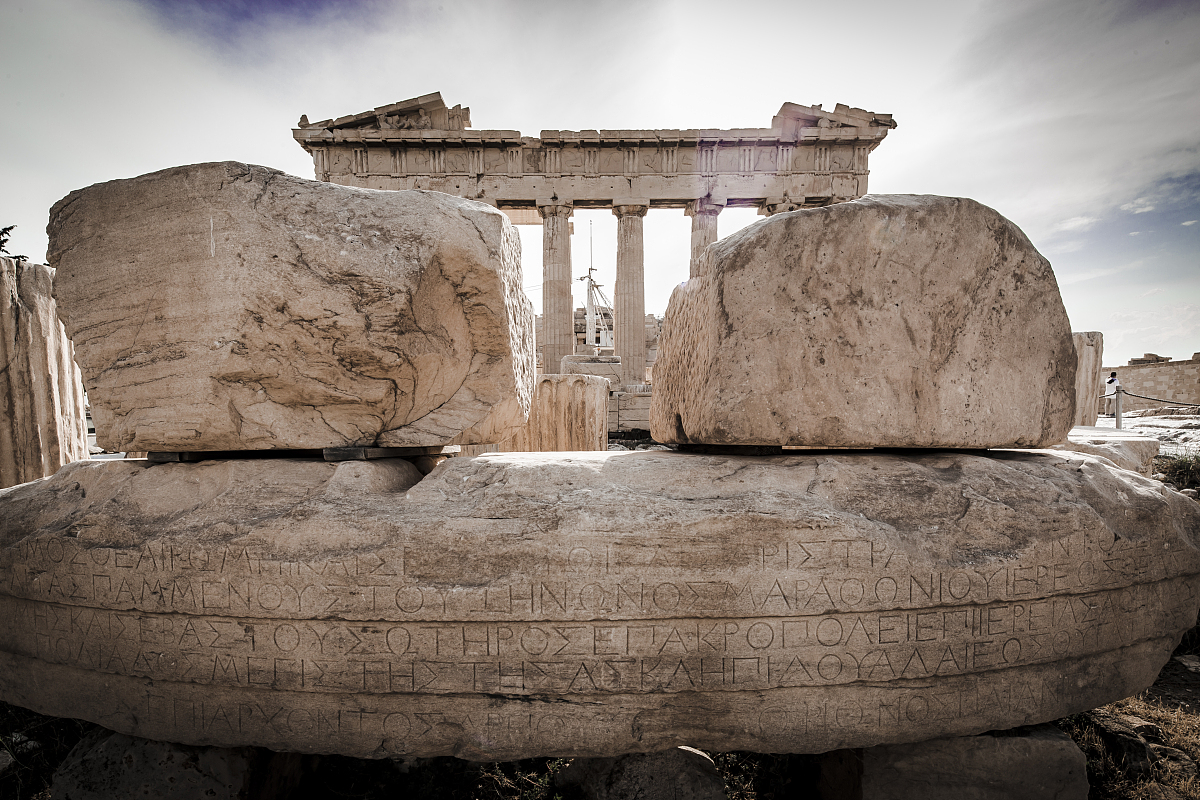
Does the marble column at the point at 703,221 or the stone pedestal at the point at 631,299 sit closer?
the stone pedestal at the point at 631,299

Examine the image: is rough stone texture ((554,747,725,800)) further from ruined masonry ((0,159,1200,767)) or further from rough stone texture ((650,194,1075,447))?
rough stone texture ((650,194,1075,447))

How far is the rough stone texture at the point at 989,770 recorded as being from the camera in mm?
1408

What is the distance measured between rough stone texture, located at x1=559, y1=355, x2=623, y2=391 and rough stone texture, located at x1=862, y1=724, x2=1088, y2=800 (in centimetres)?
955

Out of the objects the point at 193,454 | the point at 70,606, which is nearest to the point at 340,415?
the point at 193,454

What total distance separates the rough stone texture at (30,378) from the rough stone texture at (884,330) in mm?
3950

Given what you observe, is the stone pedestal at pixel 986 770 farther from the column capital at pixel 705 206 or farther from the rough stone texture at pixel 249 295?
the column capital at pixel 705 206

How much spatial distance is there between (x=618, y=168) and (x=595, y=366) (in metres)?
6.55

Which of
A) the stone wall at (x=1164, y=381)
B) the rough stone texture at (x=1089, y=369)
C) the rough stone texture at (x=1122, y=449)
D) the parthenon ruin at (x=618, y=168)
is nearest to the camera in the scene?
the rough stone texture at (x=1122, y=449)

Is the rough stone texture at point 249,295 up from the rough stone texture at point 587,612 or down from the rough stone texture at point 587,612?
up

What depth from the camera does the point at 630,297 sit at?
46.3 ft

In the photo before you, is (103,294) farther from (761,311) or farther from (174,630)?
(761,311)

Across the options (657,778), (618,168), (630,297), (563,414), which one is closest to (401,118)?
(618,168)

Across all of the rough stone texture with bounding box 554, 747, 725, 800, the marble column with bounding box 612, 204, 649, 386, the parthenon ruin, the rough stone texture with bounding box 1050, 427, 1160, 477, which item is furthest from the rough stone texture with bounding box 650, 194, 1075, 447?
the parthenon ruin

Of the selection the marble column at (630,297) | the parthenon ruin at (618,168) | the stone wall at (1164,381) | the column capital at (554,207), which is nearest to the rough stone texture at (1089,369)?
the parthenon ruin at (618,168)
